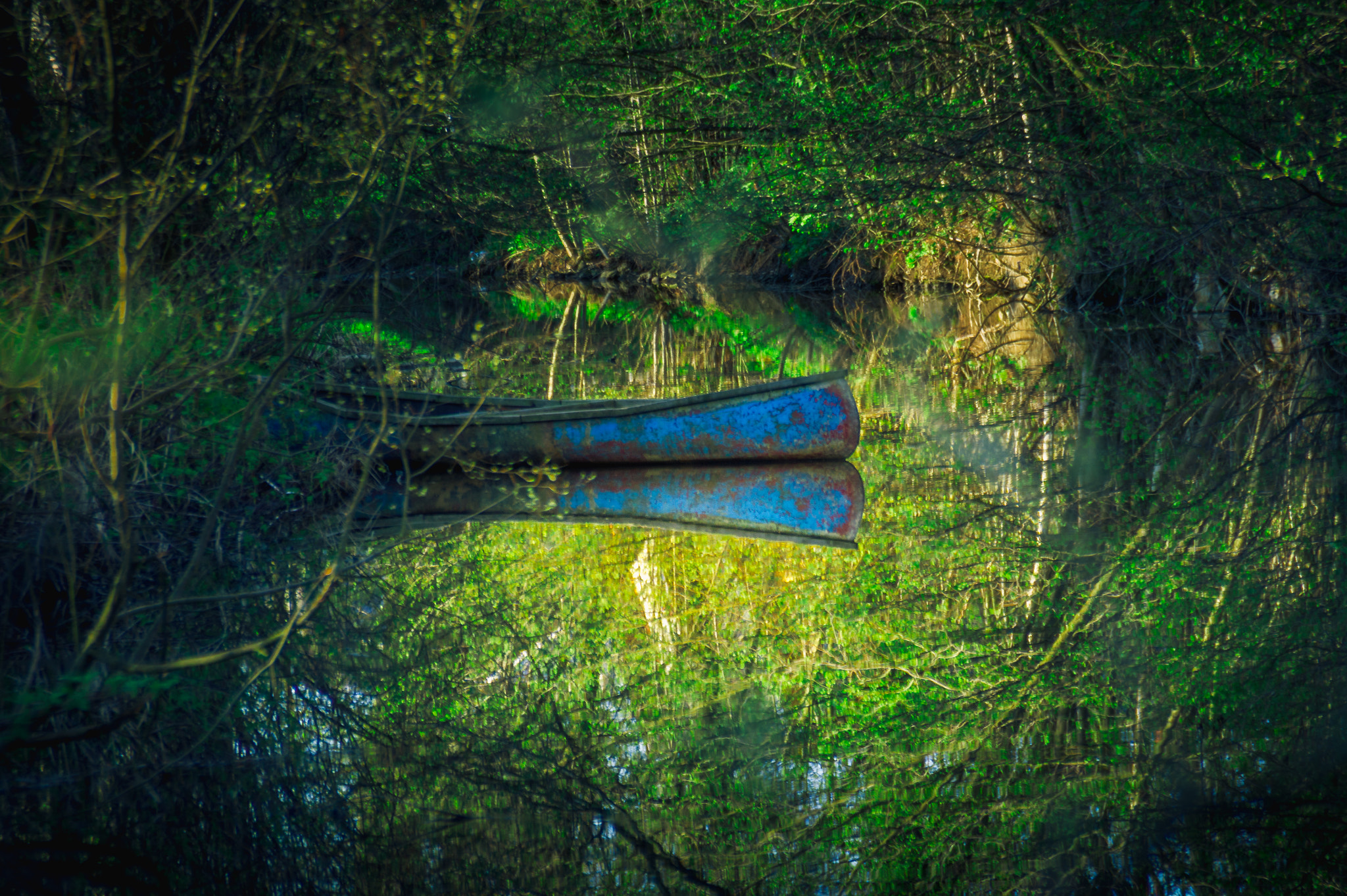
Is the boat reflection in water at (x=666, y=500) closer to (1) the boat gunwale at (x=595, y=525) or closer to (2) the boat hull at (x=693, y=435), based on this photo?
(1) the boat gunwale at (x=595, y=525)

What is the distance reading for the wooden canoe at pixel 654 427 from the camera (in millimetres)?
6785

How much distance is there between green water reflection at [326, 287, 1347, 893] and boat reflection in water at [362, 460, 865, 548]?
0.25m

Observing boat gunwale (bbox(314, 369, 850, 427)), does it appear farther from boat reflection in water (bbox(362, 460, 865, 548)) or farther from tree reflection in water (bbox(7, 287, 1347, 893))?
tree reflection in water (bbox(7, 287, 1347, 893))

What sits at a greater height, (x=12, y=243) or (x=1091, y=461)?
(x=12, y=243)

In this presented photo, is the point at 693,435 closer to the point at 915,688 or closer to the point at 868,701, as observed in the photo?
the point at 915,688

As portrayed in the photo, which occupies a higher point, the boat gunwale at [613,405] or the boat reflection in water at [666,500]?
the boat gunwale at [613,405]

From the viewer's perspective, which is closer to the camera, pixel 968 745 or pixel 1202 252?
pixel 968 745

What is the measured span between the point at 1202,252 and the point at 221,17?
9122 millimetres

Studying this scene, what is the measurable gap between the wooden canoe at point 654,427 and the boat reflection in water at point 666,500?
13 centimetres

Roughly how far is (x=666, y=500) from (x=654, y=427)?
0.83 metres

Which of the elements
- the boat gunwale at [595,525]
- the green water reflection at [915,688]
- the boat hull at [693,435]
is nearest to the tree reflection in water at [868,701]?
the green water reflection at [915,688]

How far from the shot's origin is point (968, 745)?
2990 millimetres

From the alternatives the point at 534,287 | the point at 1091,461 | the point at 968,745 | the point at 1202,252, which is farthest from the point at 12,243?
the point at 534,287

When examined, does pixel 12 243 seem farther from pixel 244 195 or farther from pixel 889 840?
pixel 889 840
